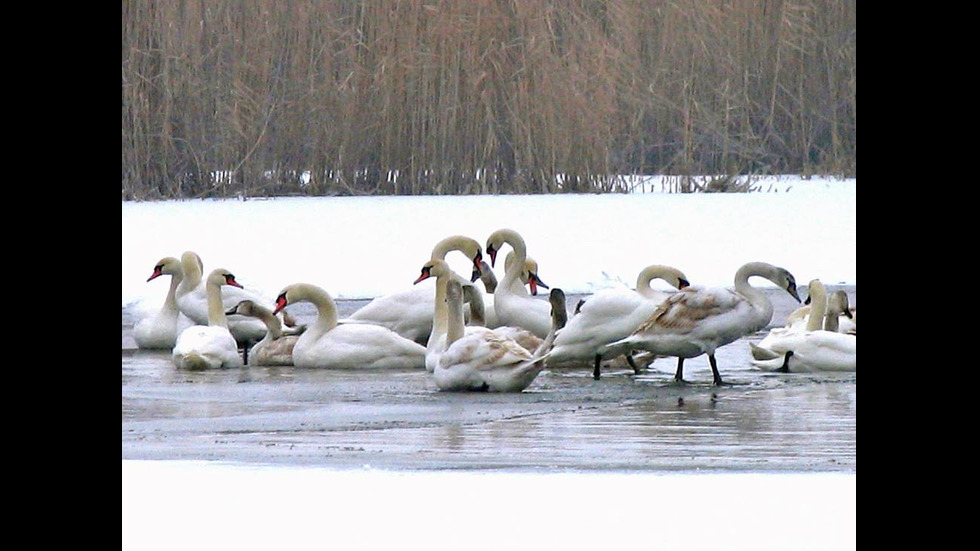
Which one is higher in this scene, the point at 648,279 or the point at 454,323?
the point at 648,279

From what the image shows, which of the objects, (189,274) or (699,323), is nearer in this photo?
(699,323)

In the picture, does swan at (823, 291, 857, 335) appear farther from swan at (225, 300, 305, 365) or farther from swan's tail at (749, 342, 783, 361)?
swan at (225, 300, 305, 365)

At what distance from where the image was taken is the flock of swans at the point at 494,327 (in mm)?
7047

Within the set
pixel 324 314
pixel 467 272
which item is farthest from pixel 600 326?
pixel 467 272

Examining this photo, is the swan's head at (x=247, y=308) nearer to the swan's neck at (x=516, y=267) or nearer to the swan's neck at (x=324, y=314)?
the swan's neck at (x=324, y=314)

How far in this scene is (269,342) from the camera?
321 inches

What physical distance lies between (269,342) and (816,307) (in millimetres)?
2625

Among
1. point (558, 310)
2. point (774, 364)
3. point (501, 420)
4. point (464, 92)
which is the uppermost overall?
point (464, 92)

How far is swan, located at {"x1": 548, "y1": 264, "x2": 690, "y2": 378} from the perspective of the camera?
7301mm

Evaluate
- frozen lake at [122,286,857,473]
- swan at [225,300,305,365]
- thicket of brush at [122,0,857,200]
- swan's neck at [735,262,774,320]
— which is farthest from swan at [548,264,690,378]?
thicket of brush at [122,0,857,200]

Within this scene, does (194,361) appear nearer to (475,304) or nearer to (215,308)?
(215,308)

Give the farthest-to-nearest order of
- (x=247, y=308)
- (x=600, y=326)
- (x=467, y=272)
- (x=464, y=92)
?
(x=464, y=92), (x=467, y=272), (x=247, y=308), (x=600, y=326)
